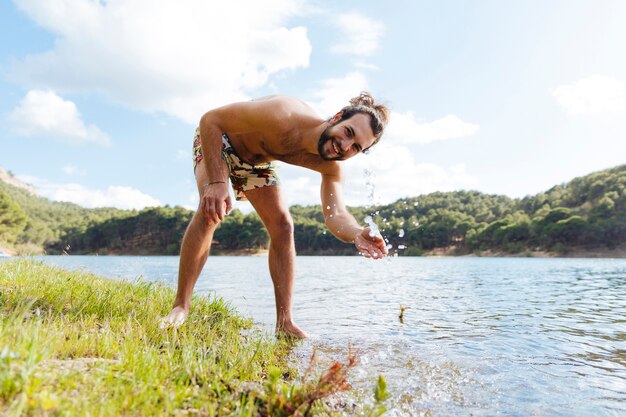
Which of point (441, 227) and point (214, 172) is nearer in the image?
point (214, 172)

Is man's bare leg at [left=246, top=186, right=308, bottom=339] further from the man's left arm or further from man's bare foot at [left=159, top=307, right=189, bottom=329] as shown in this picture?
man's bare foot at [left=159, top=307, right=189, bottom=329]

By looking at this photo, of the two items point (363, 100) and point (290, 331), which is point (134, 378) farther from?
point (363, 100)

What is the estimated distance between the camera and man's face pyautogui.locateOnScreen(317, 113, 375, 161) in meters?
3.57

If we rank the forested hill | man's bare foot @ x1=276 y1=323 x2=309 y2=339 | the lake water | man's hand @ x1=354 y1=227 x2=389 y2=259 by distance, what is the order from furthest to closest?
the forested hill < man's bare foot @ x1=276 y1=323 x2=309 y2=339 < man's hand @ x1=354 y1=227 x2=389 y2=259 < the lake water

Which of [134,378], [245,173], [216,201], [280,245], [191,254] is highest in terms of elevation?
[245,173]

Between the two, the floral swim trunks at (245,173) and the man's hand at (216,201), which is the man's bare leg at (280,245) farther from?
the man's hand at (216,201)

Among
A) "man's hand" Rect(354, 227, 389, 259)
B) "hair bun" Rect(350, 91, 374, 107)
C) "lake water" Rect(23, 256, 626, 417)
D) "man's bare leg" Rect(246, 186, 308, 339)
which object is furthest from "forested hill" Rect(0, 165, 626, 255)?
"man's hand" Rect(354, 227, 389, 259)

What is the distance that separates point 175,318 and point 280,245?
1.27m

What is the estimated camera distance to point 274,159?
424cm

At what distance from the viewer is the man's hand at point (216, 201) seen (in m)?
3.41

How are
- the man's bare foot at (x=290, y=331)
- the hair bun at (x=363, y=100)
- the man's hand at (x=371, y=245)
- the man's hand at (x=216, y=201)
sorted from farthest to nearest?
the man's bare foot at (x=290, y=331) < the hair bun at (x=363, y=100) < the man's hand at (x=216, y=201) < the man's hand at (x=371, y=245)

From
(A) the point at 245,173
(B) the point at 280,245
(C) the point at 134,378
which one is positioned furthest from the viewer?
(B) the point at 280,245

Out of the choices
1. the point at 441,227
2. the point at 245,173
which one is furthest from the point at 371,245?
the point at 441,227

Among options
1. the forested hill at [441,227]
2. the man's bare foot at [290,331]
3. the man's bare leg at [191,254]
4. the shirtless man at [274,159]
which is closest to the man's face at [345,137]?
the shirtless man at [274,159]
